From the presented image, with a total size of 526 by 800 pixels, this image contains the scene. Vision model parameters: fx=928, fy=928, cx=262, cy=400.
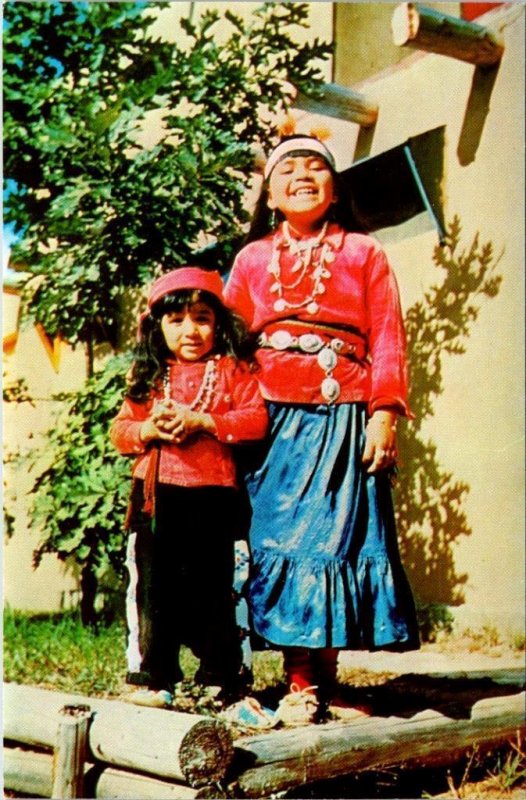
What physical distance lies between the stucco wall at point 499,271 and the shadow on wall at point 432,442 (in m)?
0.04

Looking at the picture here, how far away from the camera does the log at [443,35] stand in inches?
141

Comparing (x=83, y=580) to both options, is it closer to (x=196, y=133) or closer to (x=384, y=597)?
(x=384, y=597)

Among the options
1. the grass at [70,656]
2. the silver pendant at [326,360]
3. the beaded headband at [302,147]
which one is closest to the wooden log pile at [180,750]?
the grass at [70,656]

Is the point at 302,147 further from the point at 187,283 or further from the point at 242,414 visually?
the point at 242,414

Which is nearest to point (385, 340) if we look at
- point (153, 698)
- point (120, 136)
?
point (153, 698)

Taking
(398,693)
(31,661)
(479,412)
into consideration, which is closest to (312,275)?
(479,412)

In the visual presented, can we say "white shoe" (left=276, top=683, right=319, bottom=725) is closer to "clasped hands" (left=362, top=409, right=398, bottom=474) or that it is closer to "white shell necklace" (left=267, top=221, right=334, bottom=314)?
"clasped hands" (left=362, top=409, right=398, bottom=474)

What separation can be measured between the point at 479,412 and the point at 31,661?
1955 mm

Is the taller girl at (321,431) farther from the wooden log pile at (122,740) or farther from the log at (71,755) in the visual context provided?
the log at (71,755)

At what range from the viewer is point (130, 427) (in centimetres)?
282

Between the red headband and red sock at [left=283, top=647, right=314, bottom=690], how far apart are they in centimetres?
108

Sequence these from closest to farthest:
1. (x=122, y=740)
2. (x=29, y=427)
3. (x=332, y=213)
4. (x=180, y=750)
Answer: (x=180, y=750)
(x=122, y=740)
(x=332, y=213)
(x=29, y=427)

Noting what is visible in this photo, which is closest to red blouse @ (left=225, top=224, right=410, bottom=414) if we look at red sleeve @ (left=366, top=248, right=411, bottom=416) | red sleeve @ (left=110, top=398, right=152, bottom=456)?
red sleeve @ (left=366, top=248, right=411, bottom=416)

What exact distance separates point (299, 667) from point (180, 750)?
0.52 meters
